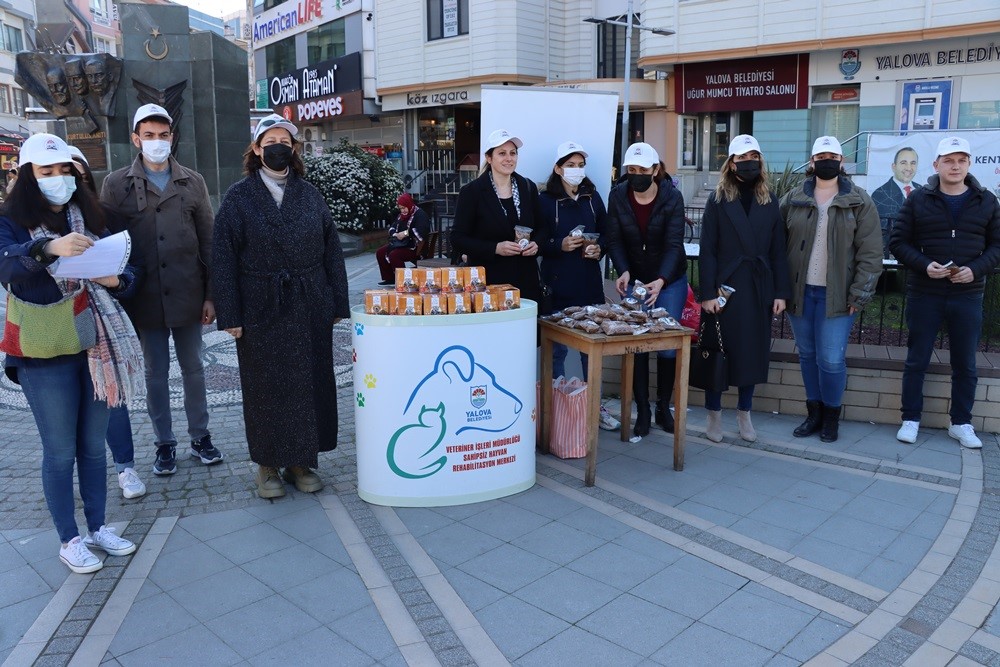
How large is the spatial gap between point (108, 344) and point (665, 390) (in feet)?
12.0

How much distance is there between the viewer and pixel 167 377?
5.19 metres

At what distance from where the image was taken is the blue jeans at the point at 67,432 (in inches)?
148

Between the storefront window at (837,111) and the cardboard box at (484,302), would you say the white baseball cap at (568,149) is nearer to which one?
the cardboard box at (484,302)

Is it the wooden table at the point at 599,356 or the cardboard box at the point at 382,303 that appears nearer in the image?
the cardboard box at the point at 382,303

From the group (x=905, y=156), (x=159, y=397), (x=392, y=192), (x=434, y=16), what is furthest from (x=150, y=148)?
(x=434, y=16)

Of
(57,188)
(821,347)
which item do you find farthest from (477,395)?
(821,347)

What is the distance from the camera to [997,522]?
14.3 ft

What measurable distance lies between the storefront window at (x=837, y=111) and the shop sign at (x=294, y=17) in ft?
54.3

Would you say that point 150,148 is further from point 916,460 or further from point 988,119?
point 988,119

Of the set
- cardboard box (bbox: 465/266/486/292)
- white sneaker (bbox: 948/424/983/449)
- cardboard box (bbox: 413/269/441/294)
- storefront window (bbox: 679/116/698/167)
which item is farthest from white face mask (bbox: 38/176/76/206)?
storefront window (bbox: 679/116/698/167)

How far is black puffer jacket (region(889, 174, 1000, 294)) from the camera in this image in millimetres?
5348

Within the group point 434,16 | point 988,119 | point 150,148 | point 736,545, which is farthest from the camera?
point 434,16

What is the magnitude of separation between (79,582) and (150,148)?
2438mm

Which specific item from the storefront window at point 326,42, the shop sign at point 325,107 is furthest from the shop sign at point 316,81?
the storefront window at point 326,42
